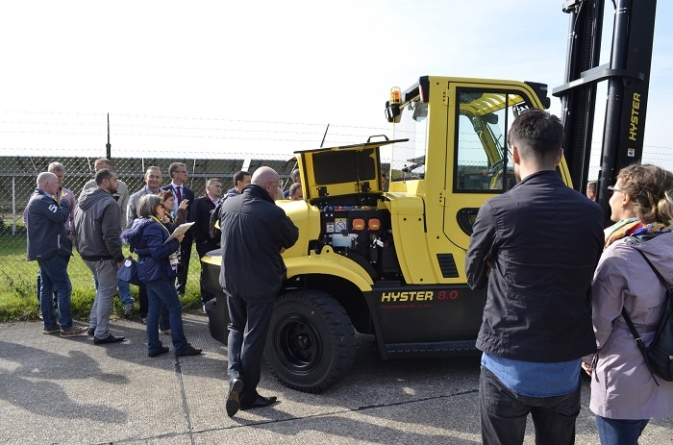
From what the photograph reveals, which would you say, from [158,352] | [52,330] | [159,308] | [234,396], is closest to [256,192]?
[234,396]

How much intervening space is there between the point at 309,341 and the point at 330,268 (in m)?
0.66

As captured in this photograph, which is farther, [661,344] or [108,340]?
[108,340]

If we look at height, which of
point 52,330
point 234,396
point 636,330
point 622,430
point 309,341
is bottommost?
point 52,330

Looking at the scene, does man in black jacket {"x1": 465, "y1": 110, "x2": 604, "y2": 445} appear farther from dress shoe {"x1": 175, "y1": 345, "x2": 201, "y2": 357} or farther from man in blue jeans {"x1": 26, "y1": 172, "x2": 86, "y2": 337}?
man in blue jeans {"x1": 26, "y1": 172, "x2": 86, "y2": 337}

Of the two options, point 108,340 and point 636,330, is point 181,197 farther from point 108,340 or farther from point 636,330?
point 636,330

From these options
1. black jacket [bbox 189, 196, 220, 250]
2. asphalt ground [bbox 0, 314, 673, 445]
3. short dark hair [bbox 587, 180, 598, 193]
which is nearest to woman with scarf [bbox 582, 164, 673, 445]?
asphalt ground [bbox 0, 314, 673, 445]

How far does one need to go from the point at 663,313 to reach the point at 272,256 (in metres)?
2.51

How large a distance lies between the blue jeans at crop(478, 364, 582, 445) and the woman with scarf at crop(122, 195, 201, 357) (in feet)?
11.5

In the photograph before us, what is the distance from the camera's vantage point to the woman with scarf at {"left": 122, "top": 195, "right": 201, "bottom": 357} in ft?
16.2

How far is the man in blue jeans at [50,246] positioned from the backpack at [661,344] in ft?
17.6

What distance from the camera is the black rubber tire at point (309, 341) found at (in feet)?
13.7

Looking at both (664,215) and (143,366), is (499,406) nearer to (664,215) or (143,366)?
(664,215)

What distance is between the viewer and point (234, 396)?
3752mm

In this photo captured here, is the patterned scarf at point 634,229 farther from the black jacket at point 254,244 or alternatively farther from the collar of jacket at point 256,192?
the collar of jacket at point 256,192
